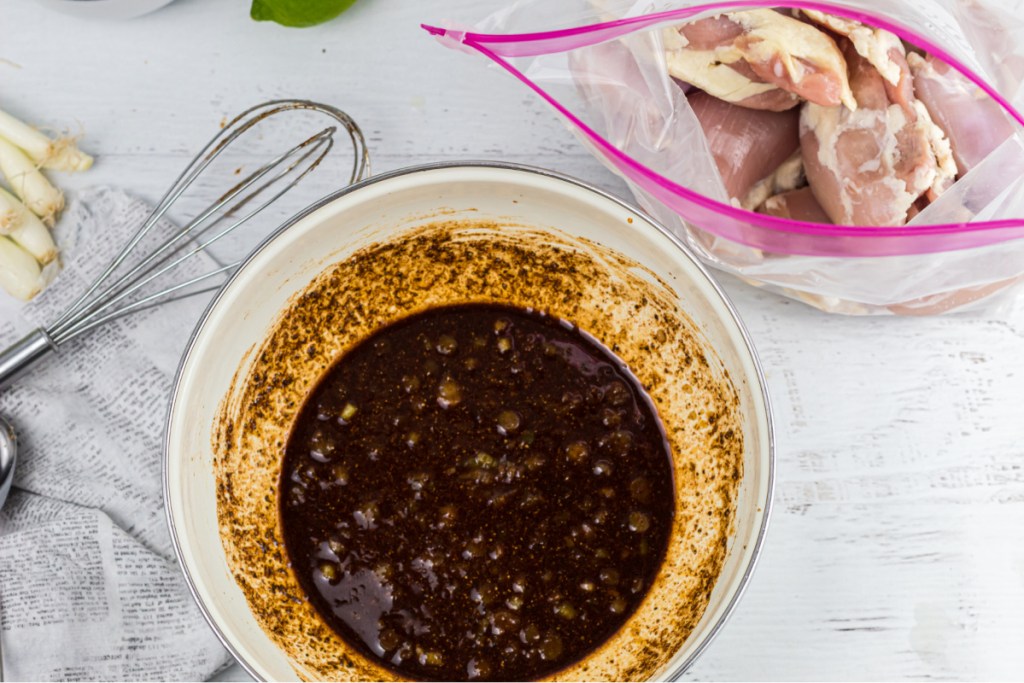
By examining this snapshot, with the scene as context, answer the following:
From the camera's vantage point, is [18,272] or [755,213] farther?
[18,272]

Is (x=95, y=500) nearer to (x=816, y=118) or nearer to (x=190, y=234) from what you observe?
(x=190, y=234)

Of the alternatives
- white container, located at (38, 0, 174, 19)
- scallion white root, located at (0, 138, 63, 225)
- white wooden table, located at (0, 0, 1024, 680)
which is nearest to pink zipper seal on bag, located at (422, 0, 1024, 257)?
white wooden table, located at (0, 0, 1024, 680)

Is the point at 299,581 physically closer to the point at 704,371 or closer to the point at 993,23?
the point at 704,371

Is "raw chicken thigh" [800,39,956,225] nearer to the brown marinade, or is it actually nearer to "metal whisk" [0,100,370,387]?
the brown marinade

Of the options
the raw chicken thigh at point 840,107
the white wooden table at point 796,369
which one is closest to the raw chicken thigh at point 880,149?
the raw chicken thigh at point 840,107

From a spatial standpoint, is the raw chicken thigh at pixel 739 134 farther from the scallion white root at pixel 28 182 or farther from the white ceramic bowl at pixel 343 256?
the scallion white root at pixel 28 182

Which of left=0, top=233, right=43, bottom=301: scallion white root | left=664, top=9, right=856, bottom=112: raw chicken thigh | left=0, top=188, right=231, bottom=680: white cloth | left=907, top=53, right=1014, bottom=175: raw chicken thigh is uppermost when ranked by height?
left=664, top=9, right=856, bottom=112: raw chicken thigh

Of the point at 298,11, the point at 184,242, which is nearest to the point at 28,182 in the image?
the point at 184,242
